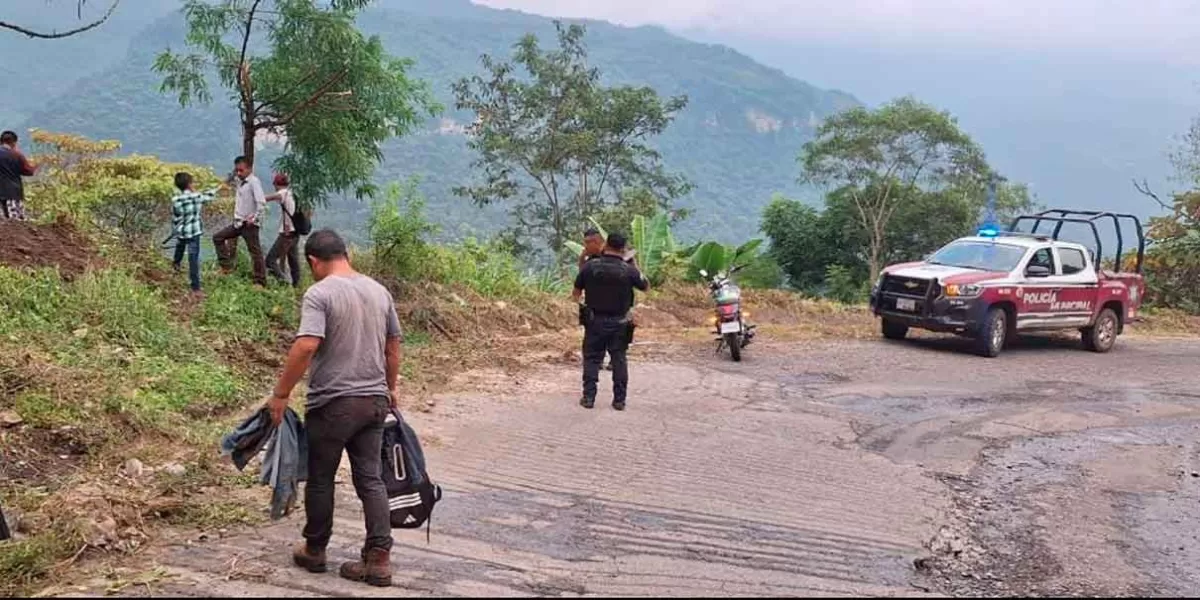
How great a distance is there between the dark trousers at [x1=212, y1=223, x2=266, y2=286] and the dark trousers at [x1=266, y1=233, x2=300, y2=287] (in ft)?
0.47

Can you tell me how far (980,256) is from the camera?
16172 mm

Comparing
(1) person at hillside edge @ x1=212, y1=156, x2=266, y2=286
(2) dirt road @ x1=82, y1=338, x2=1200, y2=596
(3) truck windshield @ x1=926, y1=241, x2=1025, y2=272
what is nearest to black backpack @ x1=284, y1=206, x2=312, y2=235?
(1) person at hillside edge @ x1=212, y1=156, x2=266, y2=286

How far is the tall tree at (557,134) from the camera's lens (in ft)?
106

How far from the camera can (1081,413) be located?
11.8 meters

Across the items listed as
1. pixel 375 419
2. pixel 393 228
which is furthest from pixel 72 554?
pixel 393 228

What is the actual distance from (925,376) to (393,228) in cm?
746

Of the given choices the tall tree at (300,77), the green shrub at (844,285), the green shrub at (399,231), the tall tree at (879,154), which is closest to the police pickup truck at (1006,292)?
the green shrub at (399,231)

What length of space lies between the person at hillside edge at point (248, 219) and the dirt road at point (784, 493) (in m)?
3.36

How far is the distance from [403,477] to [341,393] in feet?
2.17

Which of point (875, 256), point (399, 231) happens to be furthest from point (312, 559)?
point (875, 256)

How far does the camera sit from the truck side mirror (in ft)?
51.9

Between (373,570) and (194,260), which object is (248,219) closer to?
(194,260)

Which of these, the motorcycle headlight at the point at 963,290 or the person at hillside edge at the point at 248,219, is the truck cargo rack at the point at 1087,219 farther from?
the person at hillside edge at the point at 248,219

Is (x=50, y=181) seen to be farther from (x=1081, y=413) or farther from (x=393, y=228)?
(x=1081, y=413)
